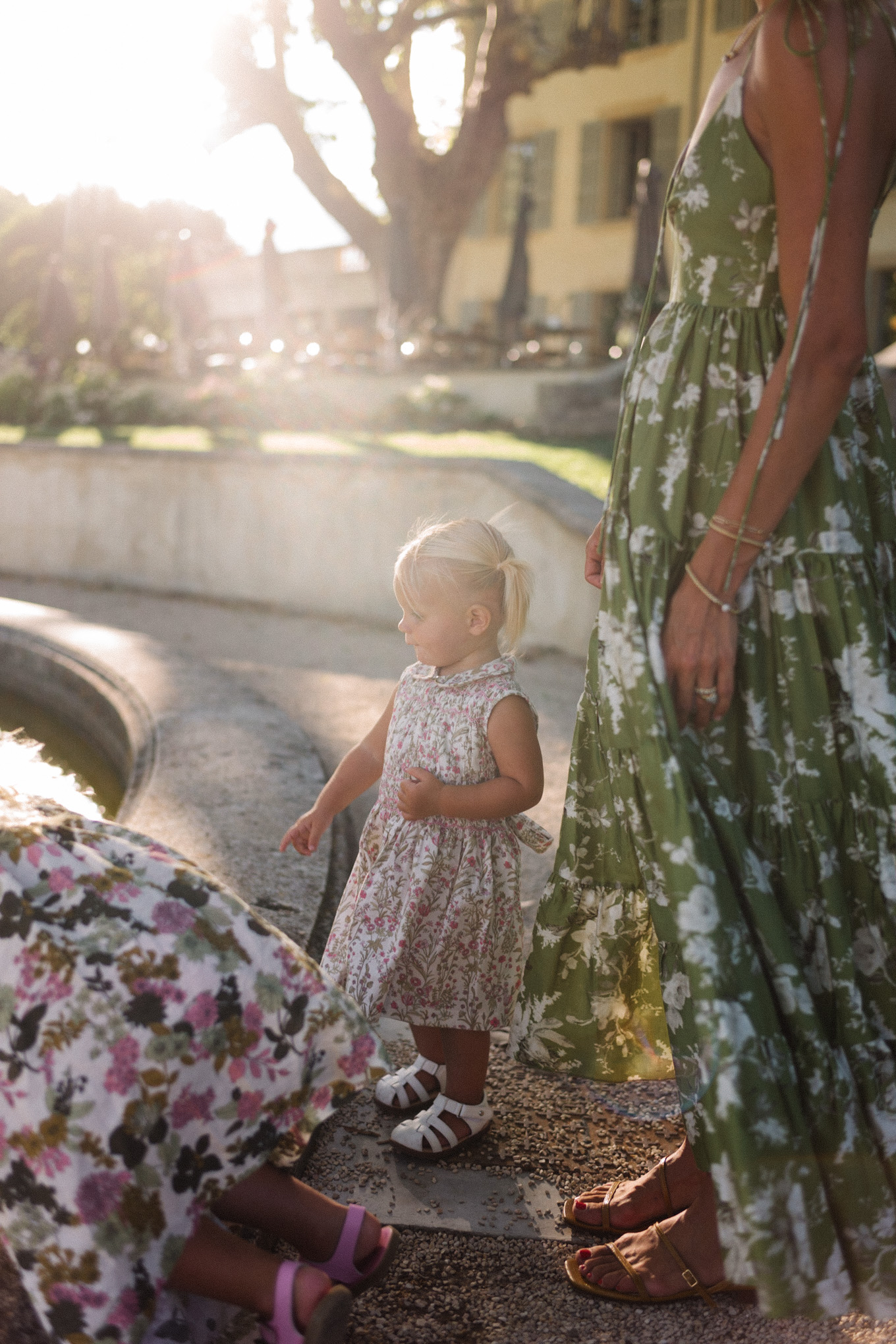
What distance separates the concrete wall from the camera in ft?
18.7

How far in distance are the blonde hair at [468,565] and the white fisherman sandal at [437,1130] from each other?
0.87 meters

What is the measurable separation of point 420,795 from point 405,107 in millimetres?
18144

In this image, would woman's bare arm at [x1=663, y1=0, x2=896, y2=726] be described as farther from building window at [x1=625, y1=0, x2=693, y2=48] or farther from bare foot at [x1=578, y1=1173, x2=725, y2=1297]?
building window at [x1=625, y1=0, x2=693, y2=48]

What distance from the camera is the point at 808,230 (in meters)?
1.39

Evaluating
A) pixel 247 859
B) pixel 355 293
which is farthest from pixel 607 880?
pixel 355 293

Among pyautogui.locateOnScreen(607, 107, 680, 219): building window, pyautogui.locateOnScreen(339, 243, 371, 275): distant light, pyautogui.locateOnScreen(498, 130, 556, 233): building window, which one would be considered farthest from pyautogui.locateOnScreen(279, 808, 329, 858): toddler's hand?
pyautogui.locateOnScreen(339, 243, 371, 275): distant light

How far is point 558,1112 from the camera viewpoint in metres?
2.09

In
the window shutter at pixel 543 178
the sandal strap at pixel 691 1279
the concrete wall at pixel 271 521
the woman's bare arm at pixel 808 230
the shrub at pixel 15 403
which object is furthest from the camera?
the window shutter at pixel 543 178

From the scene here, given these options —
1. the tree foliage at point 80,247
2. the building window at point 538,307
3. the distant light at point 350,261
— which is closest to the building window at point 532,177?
the building window at point 538,307

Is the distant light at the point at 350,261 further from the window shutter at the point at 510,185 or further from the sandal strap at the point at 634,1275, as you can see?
the sandal strap at the point at 634,1275

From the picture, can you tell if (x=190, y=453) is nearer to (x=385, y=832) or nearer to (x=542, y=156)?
(x=385, y=832)

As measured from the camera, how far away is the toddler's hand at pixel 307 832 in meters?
2.07

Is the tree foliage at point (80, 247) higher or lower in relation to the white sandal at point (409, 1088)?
higher

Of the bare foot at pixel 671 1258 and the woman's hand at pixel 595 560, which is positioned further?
the woman's hand at pixel 595 560
